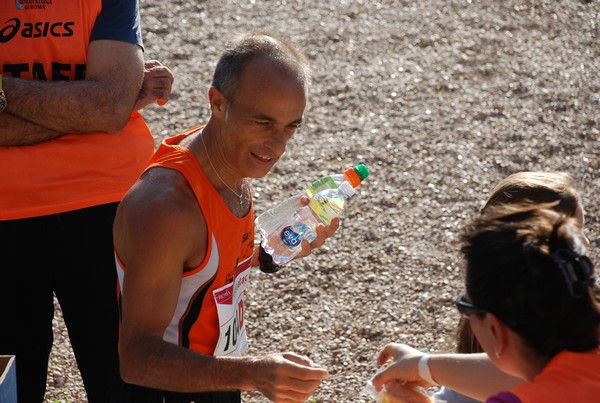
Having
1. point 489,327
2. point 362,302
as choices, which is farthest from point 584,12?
point 489,327

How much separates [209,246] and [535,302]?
1.17 meters

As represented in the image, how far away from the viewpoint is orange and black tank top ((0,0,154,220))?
379cm

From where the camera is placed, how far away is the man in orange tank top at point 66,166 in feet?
12.4

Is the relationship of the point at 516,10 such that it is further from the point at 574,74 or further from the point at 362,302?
the point at 362,302

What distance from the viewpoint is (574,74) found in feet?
28.3

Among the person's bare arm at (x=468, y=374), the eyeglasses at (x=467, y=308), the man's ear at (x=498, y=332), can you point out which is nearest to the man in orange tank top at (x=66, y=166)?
the person's bare arm at (x=468, y=374)

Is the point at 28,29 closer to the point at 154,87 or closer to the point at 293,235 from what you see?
the point at 154,87

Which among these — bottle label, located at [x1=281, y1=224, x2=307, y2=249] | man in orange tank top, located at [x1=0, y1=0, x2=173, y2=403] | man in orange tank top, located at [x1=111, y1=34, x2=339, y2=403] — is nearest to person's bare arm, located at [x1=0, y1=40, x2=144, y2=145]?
man in orange tank top, located at [x1=0, y1=0, x2=173, y2=403]

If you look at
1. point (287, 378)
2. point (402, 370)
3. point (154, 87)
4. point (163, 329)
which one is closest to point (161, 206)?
point (163, 329)

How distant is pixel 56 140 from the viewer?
12.7 feet

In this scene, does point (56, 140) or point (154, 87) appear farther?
point (154, 87)

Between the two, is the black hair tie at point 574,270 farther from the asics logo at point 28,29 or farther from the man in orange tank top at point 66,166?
the asics logo at point 28,29

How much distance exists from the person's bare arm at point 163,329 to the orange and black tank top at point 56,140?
0.91 metres

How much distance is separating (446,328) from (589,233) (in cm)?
149
